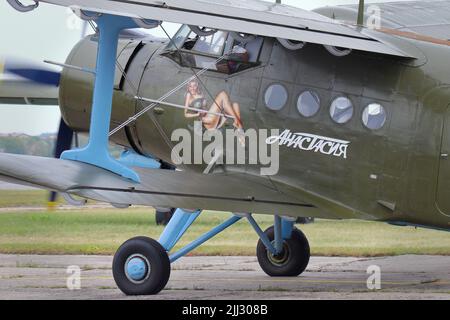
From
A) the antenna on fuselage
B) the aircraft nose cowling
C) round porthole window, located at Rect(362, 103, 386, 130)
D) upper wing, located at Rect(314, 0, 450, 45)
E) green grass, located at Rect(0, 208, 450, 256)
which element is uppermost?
upper wing, located at Rect(314, 0, 450, 45)

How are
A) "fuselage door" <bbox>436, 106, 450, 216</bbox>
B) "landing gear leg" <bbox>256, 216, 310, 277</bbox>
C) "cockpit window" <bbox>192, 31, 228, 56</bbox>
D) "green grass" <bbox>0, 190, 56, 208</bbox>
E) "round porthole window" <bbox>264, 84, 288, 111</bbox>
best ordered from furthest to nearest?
"green grass" <bbox>0, 190, 56, 208</bbox>, "landing gear leg" <bbox>256, 216, 310, 277</bbox>, "cockpit window" <bbox>192, 31, 228, 56</bbox>, "round porthole window" <bbox>264, 84, 288, 111</bbox>, "fuselage door" <bbox>436, 106, 450, 216</bbox>

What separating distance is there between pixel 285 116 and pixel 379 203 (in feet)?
5.49

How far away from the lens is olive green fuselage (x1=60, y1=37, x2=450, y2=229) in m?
14.9

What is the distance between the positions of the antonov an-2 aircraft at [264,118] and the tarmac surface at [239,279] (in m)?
0.71

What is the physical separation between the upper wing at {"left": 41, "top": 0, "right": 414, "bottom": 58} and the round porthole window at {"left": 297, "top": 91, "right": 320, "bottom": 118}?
85 centimetres

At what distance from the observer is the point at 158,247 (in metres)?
15.4

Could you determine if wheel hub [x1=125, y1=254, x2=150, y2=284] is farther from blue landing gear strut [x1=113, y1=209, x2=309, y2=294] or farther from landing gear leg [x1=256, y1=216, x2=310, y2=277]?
landing gear leg [x1=256, y1=216, x2=310, y2=277]

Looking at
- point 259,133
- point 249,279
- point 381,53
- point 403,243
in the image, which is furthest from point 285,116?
point 403,243

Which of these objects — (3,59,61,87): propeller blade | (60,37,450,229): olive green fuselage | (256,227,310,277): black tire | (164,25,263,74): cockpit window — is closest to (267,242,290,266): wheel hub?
(256,227,310,277): black tire

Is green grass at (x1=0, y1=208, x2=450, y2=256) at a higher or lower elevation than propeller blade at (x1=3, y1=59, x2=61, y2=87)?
lower

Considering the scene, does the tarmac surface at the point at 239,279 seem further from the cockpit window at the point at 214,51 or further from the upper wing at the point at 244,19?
the upper wing at the point at 244,19

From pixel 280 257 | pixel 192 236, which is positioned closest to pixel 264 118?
pixel 280 257

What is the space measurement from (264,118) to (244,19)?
1.62m
